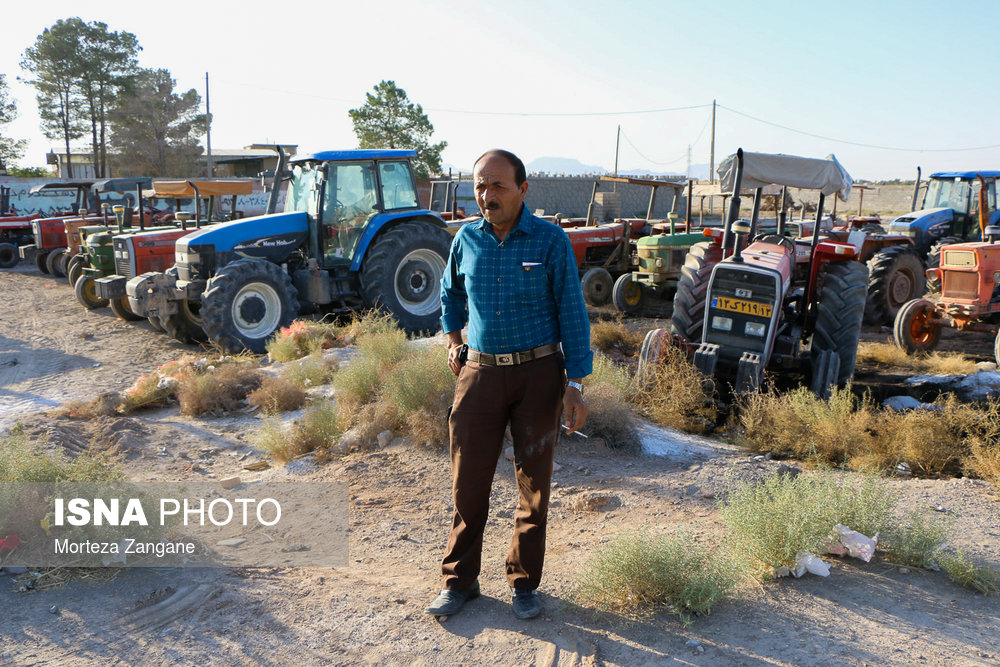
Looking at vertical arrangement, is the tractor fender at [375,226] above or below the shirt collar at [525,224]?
below

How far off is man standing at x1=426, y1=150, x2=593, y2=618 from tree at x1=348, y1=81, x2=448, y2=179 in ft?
108

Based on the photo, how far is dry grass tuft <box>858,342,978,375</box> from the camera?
876cm

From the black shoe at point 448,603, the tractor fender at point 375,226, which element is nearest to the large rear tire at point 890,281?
the tractor fender at point 375,226

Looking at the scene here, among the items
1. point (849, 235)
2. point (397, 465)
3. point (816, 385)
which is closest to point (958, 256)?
point (849, 235)

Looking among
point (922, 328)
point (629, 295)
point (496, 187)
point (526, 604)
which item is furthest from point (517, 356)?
point (629, 295)

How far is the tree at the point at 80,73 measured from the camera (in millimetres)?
36156

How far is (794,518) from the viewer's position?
11.6 ft

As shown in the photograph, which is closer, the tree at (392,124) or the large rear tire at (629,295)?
the large rear tire at (629,295)

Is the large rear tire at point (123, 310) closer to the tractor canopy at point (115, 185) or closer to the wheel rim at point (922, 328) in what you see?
the tractor canopy at point (115, 185)

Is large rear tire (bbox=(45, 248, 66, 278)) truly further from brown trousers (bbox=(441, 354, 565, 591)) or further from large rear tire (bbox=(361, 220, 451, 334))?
brown trousers (bbox=(441, 354, 565, 591))

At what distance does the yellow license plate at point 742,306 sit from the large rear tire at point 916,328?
4.01 meters

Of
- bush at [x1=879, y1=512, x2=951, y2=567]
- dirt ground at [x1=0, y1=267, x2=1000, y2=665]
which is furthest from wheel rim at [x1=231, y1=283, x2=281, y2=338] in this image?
bush at [x1=879, y1=512, x2=951, y2=567]

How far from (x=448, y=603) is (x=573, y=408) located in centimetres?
105

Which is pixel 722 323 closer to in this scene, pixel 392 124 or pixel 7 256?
pixel 7 256
